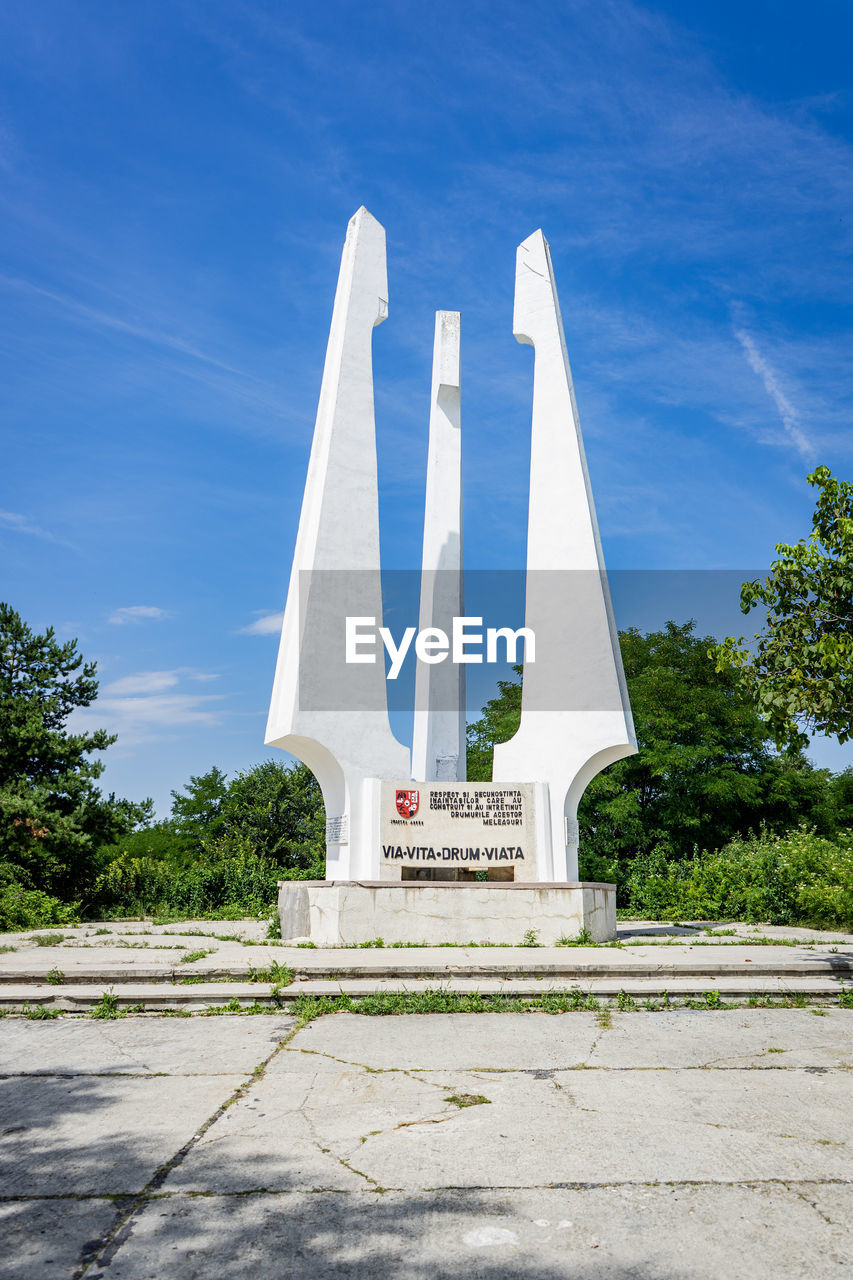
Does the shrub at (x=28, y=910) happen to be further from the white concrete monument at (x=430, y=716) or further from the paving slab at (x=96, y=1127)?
the paving slab at (x=96, y=1127)

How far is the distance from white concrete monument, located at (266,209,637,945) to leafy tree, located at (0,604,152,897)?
649 cm

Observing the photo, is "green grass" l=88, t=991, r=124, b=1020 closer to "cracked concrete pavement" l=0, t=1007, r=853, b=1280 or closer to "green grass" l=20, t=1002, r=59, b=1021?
"green grass" l=20, t=1002, r=59, b=1021

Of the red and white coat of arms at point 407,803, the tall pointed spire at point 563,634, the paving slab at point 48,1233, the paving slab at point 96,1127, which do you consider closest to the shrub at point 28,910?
the red and white coat of arms at point 407,803

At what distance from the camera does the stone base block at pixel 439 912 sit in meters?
10.9

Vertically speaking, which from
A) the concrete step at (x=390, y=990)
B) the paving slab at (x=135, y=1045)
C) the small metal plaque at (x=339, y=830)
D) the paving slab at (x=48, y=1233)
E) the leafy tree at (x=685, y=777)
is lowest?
the paving slab at (x=135, y=1045)

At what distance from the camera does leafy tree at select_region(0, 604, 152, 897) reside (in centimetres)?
1666

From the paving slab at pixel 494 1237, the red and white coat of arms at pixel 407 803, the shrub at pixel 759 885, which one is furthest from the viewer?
the shrub at pixel 759 885

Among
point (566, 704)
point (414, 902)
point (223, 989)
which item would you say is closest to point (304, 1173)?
point (223, 989)

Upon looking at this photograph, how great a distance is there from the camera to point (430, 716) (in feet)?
52.4

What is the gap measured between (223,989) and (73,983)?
4.61 feet

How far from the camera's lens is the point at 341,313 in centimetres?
1445

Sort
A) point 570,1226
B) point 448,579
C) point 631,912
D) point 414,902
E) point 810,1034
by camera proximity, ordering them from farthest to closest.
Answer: point 631,912 < point 448,579 < point 414,902 < point 810,1034 < point 570,1226

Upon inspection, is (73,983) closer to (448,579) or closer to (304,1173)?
(304,1173)

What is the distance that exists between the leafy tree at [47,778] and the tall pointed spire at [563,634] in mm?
8761
